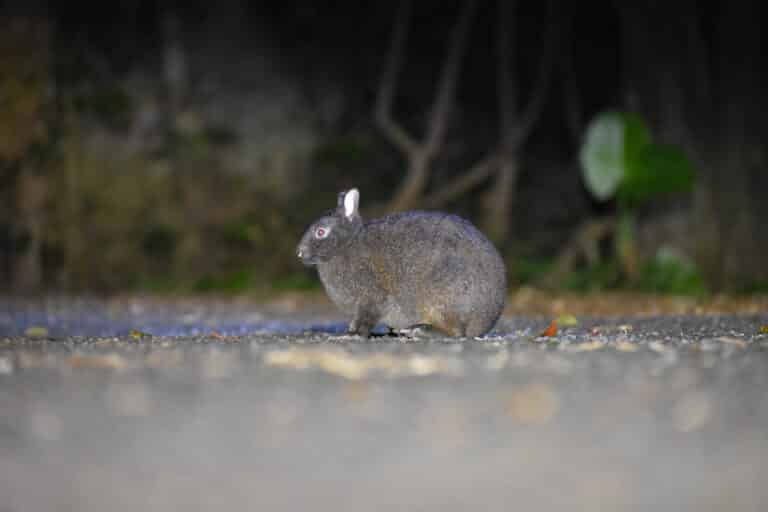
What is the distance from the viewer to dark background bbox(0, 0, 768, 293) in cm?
1562

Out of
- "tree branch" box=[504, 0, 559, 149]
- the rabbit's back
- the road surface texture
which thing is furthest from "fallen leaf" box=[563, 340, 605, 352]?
"tree branch" box=[504, 0, 559, 149]

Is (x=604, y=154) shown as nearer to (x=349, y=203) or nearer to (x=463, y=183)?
(x=463, y=183)

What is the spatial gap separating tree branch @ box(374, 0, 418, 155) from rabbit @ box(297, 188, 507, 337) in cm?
960

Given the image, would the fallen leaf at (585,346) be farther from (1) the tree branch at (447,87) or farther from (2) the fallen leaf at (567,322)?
(1) the tree branch at (447,87)

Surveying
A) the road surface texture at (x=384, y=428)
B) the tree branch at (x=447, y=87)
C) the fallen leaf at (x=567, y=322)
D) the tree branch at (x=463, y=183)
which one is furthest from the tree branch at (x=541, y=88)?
the road surface texture at (x=384, y=428)

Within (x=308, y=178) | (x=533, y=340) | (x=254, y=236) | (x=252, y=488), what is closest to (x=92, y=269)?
(x=254, y=236)

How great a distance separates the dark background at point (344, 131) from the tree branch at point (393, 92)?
0.07 meters

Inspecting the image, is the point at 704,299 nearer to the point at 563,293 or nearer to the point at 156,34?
the point at 563,293

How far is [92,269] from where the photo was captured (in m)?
16.9

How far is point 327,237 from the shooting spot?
25.4 feet

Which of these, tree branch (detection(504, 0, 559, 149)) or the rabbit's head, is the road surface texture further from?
tree branch (detection(504, 0, 559, 149))

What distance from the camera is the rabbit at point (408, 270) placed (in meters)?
7.34

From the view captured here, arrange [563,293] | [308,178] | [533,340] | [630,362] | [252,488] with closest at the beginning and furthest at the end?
[252,488]
[630,362]
[533,340]
[563,293]
[308,178]

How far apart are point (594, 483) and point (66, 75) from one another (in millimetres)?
16029
